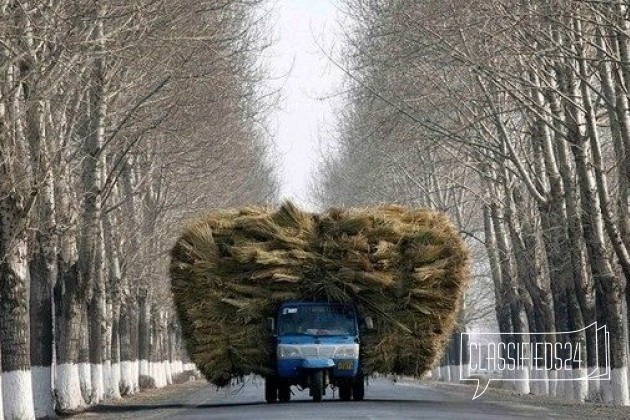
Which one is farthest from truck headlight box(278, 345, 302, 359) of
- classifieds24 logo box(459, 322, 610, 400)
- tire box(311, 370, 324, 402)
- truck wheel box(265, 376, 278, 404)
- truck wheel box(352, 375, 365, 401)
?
classifieds24 logo box(459, 322, 610, 400)

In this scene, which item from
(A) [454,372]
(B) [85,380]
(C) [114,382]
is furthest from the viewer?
(A) [454,372]

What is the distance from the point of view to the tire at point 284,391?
32875 mm

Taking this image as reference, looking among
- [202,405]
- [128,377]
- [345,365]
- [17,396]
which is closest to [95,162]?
[202,405]

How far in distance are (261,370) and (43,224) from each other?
4695mm

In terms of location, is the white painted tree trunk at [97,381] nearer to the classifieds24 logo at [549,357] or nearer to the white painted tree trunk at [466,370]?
the classifieds24 logo at [549,357]

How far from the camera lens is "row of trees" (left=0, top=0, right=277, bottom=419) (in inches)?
1073

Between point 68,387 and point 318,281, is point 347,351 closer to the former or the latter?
point 318,281

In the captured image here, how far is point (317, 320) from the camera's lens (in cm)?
3206

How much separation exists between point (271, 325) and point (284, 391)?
221cm

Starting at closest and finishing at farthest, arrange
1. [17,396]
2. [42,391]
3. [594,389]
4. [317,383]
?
[17,396] < [42,391] < [317,383] < [594,389]

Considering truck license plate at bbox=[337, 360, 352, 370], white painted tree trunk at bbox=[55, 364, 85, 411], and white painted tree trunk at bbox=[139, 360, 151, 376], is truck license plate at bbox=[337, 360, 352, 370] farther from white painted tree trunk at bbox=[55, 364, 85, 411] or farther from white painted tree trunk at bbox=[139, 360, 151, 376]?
white painted tree trunk at bbox=[139, 360, 151, 376]

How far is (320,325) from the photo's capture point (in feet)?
105

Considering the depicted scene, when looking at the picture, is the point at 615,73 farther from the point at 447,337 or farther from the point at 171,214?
the point at 171,214

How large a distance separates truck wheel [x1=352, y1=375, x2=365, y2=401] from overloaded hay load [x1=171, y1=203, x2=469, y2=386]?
0.65 meters
